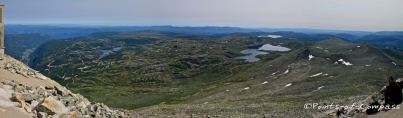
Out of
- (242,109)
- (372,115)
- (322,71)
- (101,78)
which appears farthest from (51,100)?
(101,78)

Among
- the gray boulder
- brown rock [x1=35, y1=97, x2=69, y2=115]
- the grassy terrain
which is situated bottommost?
the grassy terrain

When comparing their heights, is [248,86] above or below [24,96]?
below

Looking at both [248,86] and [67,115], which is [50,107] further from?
[248,86]

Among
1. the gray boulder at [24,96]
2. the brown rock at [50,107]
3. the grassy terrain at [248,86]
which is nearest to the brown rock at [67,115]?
the brown rock at [50,107]

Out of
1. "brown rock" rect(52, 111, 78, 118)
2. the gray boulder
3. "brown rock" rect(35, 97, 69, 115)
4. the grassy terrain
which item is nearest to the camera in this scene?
"brown rock" rect(52, 111, 78, 118)

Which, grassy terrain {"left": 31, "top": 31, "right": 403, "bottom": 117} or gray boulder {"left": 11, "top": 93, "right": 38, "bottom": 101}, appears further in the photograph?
grassy terrain {"left": 31, "top": 31, "right": 403, "bottom": 117}

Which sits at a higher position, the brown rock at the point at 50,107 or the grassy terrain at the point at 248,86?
the brown rock at the point at 50,107

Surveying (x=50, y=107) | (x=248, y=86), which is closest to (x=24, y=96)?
(x=50, y=107)

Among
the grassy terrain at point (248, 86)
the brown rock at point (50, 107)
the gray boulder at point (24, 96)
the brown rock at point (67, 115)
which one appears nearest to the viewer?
the brown rock at point (67, 115)

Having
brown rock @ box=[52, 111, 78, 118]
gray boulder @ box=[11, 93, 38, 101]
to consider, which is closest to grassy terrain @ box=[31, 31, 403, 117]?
brown rock @ box=[52, 111, 78, 118]

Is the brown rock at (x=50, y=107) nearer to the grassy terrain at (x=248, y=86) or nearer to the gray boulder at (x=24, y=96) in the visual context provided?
the gray boulder at (x=24, y=96)

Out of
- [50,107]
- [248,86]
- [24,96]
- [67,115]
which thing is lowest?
[248,86]

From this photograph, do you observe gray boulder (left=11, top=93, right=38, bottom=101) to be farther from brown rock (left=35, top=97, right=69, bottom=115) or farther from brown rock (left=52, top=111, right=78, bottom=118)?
brown rock (left=52, top=111, right=78, bottom=118)
